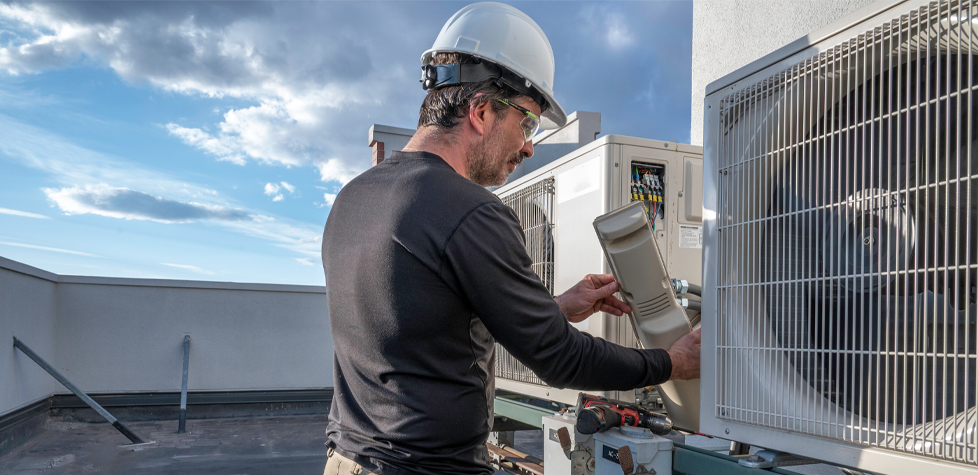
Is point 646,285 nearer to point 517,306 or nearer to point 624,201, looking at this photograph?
A: point 624,201

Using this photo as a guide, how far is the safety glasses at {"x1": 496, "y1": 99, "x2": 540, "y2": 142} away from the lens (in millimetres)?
1365

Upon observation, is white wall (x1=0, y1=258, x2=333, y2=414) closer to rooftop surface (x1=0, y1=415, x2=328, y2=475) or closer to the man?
rooftop surface (x1=0, y1=415, x2=328, y2=475)

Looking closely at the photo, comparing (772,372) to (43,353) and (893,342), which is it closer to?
(893,342)

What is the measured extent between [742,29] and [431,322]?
305 cm

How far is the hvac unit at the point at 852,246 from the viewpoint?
87cm

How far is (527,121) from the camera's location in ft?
4.66

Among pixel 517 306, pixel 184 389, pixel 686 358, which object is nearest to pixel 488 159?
pixel 517 306

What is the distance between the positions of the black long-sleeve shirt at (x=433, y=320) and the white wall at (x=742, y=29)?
82.6 inches

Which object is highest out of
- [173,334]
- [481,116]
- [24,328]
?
[481,116]

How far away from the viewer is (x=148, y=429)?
5926 millimetres

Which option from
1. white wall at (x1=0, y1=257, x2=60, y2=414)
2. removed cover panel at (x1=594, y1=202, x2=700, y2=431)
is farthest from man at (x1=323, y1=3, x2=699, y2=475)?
white wall at (x1=0, y1=257, x2=60, y2=414)

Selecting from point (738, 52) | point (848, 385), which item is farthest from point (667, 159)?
point (738, 52)

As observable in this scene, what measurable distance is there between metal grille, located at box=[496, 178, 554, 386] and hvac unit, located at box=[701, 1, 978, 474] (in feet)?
2.75

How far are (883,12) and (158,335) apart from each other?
7173mm
